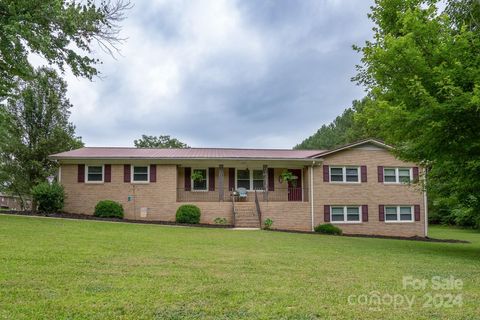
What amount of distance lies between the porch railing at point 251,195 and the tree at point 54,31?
9185 millimetres

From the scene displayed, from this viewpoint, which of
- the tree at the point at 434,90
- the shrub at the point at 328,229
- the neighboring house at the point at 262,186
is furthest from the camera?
the neighboring house at the point at 262,186

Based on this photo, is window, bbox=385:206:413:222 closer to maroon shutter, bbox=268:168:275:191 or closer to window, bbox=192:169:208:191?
maroon shutter, bbox=268:168:275:191

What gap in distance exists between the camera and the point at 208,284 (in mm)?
5469

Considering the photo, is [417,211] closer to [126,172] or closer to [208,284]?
[126,172]

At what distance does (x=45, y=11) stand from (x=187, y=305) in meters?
11.4

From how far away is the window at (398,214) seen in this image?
69.4ft

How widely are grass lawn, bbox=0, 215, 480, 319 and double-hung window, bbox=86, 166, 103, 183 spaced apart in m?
11.3

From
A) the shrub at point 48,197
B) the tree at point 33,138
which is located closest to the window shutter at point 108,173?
the shrub at point 48,197

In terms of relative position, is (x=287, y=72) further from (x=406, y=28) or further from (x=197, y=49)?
(x=406, y=28)

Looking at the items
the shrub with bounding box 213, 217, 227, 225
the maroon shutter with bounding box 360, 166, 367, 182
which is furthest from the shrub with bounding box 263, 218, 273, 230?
the maroon shutter with bounding box 360, 166, 367, 182

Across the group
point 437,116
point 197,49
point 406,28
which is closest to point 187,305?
point 437,116

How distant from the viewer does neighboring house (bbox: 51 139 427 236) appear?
65.4ft

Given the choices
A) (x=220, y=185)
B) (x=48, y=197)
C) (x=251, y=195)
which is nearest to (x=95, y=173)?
(x=48, y=197)

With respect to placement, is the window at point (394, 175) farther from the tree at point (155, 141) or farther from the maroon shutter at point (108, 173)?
the tree at point (155, 141)
